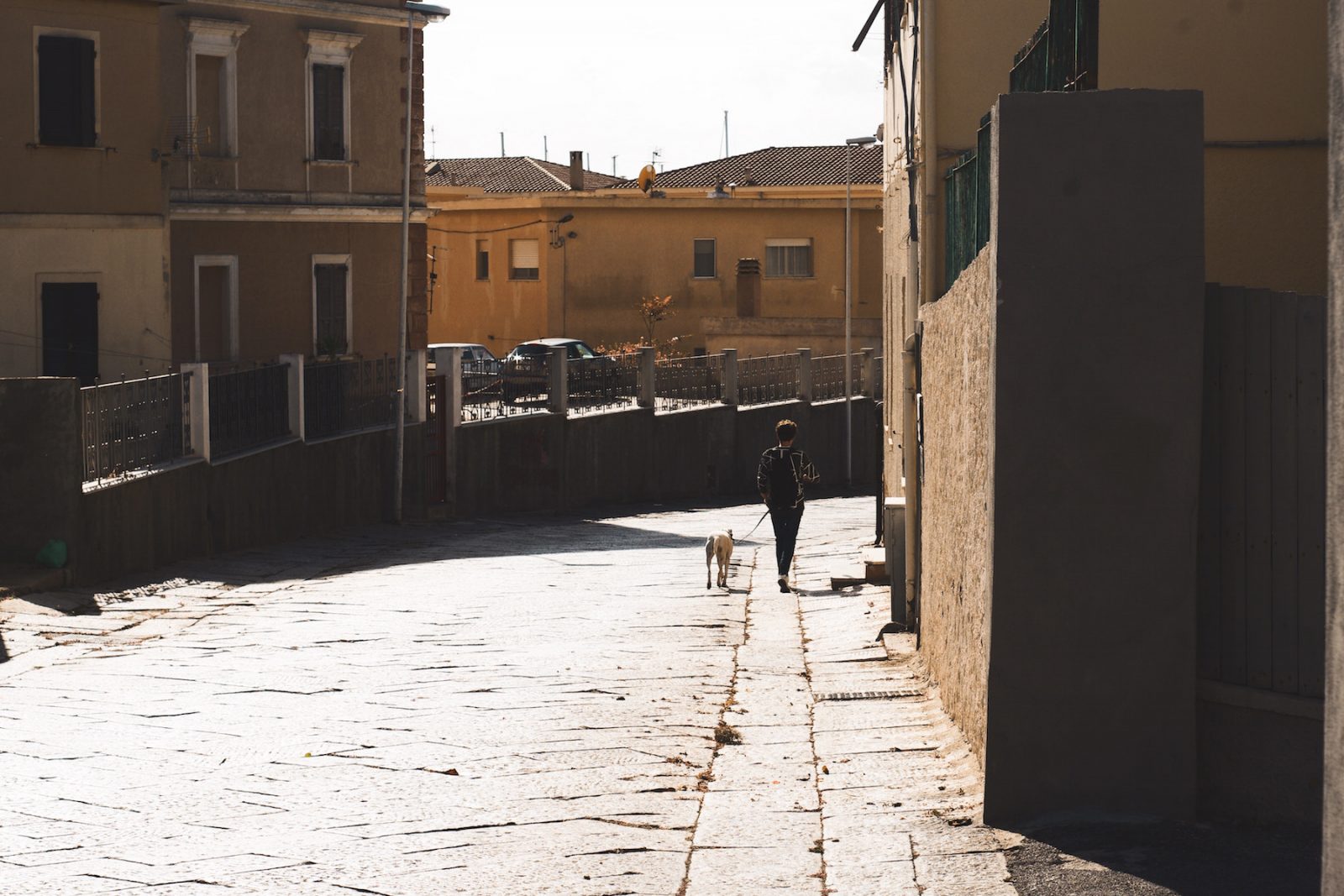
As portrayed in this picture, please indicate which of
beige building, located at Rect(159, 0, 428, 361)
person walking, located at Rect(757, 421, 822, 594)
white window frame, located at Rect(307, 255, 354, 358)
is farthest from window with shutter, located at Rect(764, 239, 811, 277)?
person walking, located at Rect(757, 421, 822, 594)

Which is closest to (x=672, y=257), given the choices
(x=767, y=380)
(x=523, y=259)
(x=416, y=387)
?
(x=523, y=259)

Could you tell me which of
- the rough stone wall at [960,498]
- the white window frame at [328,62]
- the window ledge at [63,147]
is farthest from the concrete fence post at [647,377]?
the rough stone wall at [960,498]

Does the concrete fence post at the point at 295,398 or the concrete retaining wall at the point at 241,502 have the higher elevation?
the concrete fence post at the point at 295,398

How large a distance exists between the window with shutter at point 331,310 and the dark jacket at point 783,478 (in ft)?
50.4

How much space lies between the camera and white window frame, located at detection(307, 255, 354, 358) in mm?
30188

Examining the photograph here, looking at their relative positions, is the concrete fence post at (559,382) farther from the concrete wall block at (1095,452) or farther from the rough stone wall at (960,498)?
the concrete wall block at (1095,452)

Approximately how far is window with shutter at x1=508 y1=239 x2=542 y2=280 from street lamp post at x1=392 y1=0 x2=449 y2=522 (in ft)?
58.7

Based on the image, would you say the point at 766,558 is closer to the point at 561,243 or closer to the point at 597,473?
the point at 597,473

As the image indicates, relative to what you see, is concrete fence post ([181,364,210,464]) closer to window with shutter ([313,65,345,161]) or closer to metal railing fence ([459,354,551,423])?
metal railing fence ([459,354,551,423])

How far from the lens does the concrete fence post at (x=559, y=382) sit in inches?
1153

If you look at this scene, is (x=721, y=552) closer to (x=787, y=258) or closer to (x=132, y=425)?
(x=132, y=425)

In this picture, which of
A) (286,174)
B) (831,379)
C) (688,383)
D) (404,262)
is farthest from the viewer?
(831,379)

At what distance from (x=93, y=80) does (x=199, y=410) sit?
7053mm

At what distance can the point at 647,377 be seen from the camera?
3178cm
